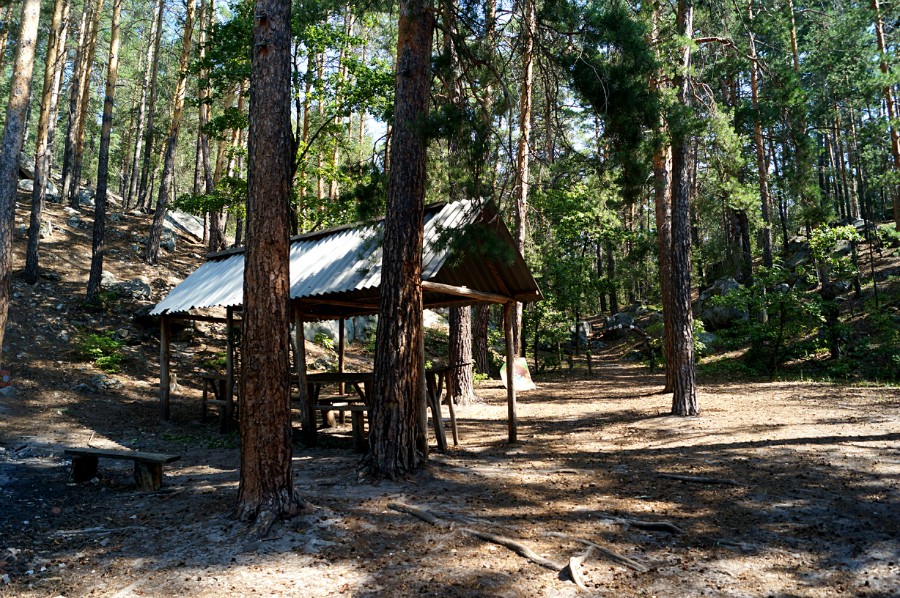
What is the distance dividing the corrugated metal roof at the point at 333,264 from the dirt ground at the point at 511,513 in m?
2.30

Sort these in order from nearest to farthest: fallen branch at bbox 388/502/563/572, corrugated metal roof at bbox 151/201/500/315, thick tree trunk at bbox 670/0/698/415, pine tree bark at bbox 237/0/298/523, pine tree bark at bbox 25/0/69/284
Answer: fallen branch at bbox 388/502/563/572 < pine tree bark at bbox 237/0/298/523 < corrugated metal roof at bbox 151/201/500/315 < thick tree trunk at bbox 670/0/698/415 < pine tree bark at bbox 25/0/69/284

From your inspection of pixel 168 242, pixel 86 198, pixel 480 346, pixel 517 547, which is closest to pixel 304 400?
pixel 517 547

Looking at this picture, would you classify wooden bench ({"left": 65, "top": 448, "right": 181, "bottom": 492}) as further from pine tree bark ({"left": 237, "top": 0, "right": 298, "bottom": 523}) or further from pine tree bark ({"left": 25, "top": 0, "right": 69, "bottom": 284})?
pine tree bark ({"left": 25, "top": 0, "right": 69, "bottom": 284})

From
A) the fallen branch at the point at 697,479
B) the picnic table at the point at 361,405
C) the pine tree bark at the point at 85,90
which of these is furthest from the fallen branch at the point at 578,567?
the pine tree bark at the point at 85,90

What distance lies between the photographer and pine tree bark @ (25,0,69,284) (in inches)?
640

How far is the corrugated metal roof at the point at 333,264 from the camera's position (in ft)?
25.1

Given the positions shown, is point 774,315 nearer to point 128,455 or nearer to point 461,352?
point 461,352

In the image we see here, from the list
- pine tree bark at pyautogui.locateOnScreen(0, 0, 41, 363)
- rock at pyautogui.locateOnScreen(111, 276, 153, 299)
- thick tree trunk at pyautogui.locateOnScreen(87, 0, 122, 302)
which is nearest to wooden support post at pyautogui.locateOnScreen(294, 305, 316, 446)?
pine tree bark at pyautogui.locateOnScreen(0, 0, 41, 363)

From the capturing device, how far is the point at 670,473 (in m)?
6.50

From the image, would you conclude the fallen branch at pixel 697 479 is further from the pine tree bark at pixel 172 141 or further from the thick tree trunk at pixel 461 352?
the pine tree bark at pixel 172 141

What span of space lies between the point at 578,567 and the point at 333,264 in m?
6.14

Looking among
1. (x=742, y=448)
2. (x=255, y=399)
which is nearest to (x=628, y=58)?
(x=742, y=448)

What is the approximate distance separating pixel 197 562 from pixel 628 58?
6405 millimetres

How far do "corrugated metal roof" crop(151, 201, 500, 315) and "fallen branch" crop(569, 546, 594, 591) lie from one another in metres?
3.70
